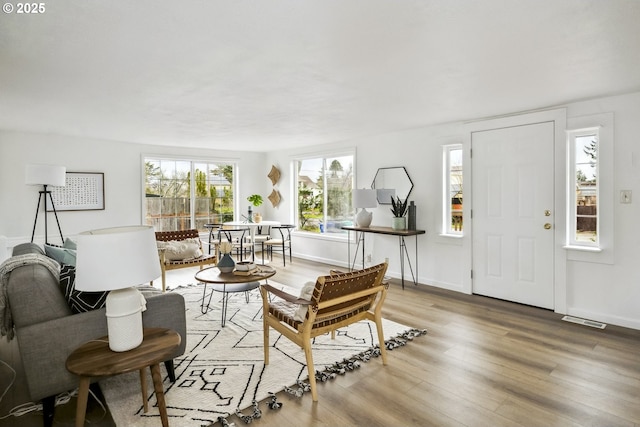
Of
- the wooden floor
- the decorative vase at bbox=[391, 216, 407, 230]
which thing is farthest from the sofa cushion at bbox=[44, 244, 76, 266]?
the decorative vase at bbox=[391, 216, 407, 230]

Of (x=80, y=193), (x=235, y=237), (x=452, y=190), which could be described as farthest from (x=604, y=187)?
(x=80, y=193)

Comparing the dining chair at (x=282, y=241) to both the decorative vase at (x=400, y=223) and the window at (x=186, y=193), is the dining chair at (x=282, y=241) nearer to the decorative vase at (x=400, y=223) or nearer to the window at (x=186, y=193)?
the window at (x=186, y=193)

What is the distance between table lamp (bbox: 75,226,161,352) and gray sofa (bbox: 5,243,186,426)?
38 cm

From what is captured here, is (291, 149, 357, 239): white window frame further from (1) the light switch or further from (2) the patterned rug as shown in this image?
(1) the light switch

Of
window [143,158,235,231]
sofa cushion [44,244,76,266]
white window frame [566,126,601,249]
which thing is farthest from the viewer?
window [143,158,235,231]

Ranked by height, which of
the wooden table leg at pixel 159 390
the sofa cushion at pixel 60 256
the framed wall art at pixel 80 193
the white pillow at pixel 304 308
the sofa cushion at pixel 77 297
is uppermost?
the framed wall art at pixel 80 193

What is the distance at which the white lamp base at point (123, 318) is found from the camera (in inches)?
72.4

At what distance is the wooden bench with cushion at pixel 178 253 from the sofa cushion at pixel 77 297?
2.48 meters

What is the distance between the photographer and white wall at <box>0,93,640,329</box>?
3.43 metres

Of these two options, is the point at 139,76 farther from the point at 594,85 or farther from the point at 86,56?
the point at 594,85

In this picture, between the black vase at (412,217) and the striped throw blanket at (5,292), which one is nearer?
the striped throw blanket at (5,292)

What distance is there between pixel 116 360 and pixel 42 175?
3.92 meters

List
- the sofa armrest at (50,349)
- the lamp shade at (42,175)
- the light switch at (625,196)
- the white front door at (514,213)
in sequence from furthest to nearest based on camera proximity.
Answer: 1. the lamp shade at (42,175)
2. the white front door at (514,213)
3. the light switch at (625,196)
4. the sofa armrest at (50,349)

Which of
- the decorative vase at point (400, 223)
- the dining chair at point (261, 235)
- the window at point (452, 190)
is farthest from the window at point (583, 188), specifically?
the dining chair at point (261, 235)
